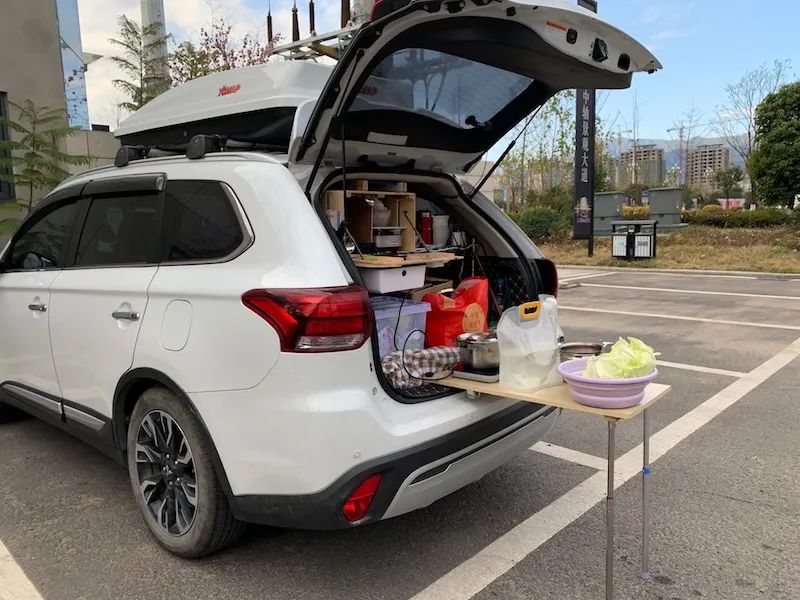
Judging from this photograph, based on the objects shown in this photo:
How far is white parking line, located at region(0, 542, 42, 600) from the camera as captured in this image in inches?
107

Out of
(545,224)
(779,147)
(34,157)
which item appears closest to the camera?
(34,157)

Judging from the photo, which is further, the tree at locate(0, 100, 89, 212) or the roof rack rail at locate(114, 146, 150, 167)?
the tree at locate(0, 100, 89, 212)

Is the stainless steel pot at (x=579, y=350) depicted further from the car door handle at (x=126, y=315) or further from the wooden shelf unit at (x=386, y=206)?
the car door handle at (x=126, y=315)

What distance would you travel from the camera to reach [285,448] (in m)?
2.43

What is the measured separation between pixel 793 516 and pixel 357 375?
2.53 meters

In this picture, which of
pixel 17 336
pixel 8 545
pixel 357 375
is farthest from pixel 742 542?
pixel 17 336

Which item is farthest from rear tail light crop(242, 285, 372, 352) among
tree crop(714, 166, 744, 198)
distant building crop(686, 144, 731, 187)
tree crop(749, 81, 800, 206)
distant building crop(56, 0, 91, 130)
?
distant building crop(686, 144, 731, 187)

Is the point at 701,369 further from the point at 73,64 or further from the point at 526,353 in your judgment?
the point at 73,64

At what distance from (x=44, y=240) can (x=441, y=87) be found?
260 centimetres

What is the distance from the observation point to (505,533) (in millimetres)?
3213

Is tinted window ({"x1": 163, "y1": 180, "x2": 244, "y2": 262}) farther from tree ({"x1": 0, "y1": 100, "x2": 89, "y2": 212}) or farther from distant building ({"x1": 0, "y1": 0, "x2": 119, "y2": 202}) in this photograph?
distant building ({"x1": 0, "y1": 0, "x2": 119, "y2": 202})

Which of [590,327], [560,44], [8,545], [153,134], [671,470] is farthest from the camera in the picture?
[590,327]

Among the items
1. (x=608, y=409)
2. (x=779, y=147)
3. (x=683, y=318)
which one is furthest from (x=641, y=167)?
(x=608, y=409)

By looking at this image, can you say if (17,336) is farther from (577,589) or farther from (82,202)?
(577,589)
